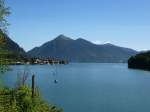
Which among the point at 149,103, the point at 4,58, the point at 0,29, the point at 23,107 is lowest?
the point at 149,103

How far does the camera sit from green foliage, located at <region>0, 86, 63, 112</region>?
2781 centimetres

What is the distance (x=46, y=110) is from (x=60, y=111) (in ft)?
5.26

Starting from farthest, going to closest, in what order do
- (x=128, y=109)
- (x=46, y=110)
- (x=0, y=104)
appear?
(x=128, y=109) < (x=46, y=110) < (x=0, y=104)

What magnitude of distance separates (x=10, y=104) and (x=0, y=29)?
306 inches

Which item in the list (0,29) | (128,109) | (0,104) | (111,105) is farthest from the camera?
(111,105)

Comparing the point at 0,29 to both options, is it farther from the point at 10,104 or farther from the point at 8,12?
the point at 10,104

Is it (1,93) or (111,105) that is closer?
(1,93)

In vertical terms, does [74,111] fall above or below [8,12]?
below

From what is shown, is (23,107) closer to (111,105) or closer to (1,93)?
(1,93)

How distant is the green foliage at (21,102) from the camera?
27.8 metres

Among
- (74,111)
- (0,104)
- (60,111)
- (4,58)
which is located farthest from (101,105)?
(4,58)

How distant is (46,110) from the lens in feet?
100

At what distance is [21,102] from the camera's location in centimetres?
2939

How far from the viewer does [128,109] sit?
67438 mm
